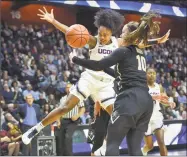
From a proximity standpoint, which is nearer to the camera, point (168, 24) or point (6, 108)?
point (6, 108)

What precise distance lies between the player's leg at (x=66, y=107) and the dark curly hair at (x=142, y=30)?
1.73 m

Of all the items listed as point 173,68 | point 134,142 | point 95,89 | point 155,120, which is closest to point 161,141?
point 155,120

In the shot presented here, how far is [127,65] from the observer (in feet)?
13.8

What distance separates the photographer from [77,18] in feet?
67.4

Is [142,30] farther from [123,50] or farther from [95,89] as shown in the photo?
[95,89]

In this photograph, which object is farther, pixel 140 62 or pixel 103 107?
pixel 103 107

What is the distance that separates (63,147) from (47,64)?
697 centimetres

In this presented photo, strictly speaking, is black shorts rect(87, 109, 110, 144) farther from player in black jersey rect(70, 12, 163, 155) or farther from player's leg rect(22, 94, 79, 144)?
player in black jersey rect(70, 12, 163, 155)

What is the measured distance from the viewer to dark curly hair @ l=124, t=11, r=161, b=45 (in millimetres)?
4234

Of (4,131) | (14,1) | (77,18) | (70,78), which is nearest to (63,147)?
(4,131)

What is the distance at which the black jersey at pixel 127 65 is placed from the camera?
161 inches

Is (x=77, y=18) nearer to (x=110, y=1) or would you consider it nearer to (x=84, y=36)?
(x=110, y=1)

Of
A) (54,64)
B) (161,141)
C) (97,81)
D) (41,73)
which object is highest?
(97,81)

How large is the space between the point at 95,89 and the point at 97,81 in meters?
0.11
